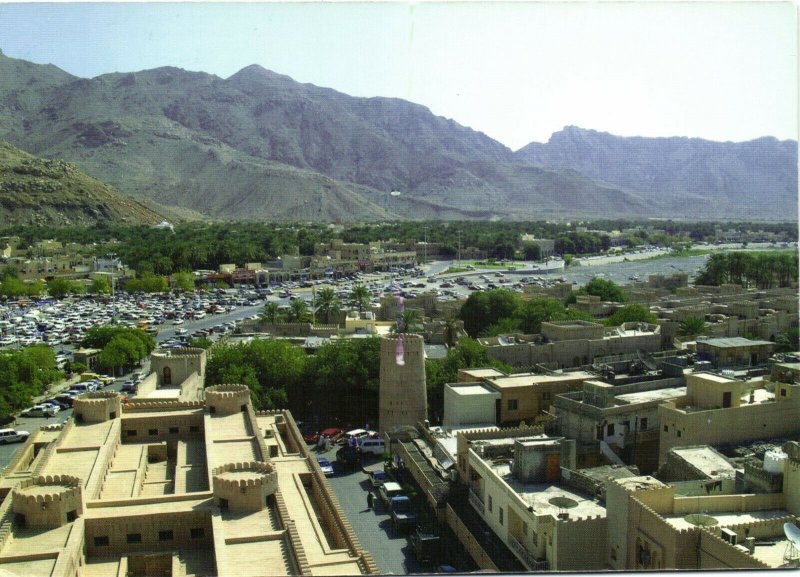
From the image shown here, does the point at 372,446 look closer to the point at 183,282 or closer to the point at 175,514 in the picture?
the point at 175,514

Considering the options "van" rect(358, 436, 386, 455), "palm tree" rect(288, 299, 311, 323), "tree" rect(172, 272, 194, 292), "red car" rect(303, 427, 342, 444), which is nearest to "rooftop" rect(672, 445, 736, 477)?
"van" rect(358, 436, 386, 455)

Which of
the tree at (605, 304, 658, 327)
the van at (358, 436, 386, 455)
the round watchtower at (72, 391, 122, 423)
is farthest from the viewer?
the tree at (605, 304, 658, 327)

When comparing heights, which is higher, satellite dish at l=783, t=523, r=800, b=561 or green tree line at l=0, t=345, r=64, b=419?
satellite dish at l=783, t=523, r=800, b=561

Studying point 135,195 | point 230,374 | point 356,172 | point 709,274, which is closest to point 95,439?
point 230,374

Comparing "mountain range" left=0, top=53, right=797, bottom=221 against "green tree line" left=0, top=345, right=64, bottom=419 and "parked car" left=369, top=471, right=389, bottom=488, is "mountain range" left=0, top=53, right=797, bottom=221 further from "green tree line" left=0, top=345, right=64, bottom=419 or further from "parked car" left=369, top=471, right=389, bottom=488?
"parked car" left=369, top=471, right=389, bottom=488

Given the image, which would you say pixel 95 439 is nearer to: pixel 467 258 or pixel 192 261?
pixel 192 261
